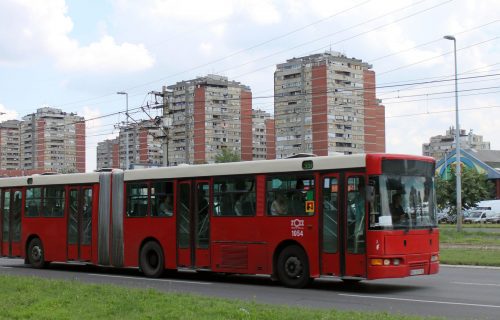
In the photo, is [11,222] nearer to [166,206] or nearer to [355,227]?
[166,206]

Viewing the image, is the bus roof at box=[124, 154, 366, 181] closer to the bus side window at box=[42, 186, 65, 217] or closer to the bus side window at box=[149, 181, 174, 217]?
the bus side window at box=[149, 181, 174, 217]

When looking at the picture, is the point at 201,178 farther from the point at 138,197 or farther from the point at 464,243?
the point at 464,243

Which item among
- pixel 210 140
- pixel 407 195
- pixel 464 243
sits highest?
pixel 210 140

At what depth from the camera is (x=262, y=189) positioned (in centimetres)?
1582

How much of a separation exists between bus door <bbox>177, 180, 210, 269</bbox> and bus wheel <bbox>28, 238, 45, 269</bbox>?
621 centimetres

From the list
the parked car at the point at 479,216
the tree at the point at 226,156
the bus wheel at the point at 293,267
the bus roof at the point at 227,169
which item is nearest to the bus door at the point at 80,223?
the bus roof at the point at 227,169

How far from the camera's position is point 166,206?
18.1m

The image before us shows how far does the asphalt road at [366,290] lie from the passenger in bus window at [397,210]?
151 centimetres

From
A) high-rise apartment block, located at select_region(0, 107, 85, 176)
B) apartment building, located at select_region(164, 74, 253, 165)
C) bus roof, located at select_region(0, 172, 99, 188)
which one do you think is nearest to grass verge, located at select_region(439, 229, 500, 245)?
bus roof, located at select_region(0, 172, 99, 188)

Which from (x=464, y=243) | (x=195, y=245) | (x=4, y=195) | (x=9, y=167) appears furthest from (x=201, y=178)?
(x=9, y=167)

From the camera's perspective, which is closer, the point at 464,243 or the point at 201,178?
the point at 201,178

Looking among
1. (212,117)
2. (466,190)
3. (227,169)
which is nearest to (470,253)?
(227,169)

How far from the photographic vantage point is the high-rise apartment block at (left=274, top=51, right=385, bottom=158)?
64.9 meters

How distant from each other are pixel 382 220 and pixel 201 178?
516 cm
